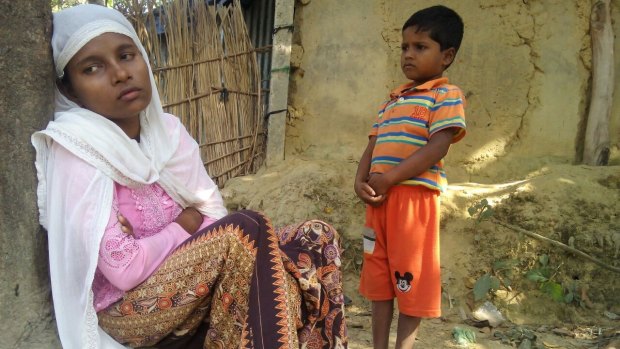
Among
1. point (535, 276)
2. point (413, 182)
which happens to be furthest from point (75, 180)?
point (535, 276)

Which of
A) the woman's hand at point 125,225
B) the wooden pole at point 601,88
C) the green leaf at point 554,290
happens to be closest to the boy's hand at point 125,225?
the woman's hand at point 125,225

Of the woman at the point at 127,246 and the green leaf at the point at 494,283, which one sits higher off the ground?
the woman at the point at 127,246

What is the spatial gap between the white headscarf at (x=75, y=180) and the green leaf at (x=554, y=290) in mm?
2573

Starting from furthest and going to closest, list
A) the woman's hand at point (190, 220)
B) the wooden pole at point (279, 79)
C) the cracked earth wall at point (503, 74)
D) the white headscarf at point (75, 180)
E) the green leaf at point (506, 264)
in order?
the wooden pole at point (279, 79) < the cracked earth wall at point (503, 74) < the green leaf at point (506, 264) < the woman's hand at point (190, 220) < the white headscarf at point (75, 180)

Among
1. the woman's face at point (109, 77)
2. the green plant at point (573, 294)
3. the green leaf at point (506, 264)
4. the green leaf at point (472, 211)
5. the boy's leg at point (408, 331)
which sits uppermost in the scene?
the woman's face at point (109, 77)

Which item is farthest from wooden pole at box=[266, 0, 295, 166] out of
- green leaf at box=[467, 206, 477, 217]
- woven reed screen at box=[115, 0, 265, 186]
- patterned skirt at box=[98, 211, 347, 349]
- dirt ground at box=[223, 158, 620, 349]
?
patterned skirt at box=[98, 211, 347, 349]

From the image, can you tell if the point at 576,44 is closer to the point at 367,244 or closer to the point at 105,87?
the point at 367,244

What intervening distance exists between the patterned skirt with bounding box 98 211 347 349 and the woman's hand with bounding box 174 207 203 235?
23 cm

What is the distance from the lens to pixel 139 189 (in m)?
1.69

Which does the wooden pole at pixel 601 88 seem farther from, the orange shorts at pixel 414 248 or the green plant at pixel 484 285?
A: the orange shorts at pixel 414 248

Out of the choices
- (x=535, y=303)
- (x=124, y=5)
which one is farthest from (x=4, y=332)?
(x=124, y=5)

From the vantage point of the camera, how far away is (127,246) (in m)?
1.50

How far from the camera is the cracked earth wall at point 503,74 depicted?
12.6 ft

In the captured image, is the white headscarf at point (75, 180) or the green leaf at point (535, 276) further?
the green leaf at point (535, 276)
